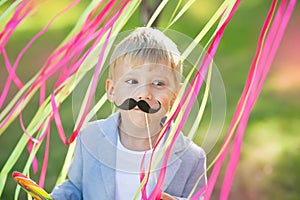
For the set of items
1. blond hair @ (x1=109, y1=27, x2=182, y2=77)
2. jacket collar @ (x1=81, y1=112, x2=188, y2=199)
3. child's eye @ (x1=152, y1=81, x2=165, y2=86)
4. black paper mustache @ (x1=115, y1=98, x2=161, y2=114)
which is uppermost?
blond hair @ (x1=109, y1=27, x2=182, y2=77)

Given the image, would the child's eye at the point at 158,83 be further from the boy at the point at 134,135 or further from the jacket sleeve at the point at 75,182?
the jacket sleeve at the point at 75,182

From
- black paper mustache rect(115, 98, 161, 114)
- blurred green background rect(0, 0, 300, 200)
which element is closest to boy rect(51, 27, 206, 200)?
black paper mustache rect(115, 98, 161, 114)

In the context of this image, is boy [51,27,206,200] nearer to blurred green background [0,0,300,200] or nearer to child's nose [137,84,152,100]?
child's nose [137,84,152,100]

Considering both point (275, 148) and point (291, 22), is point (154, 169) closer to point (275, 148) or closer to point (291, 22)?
point (275, 148)

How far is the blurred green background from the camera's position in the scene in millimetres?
1864

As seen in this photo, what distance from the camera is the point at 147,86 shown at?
2.40ft

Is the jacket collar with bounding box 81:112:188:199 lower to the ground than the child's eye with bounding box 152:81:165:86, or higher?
lower

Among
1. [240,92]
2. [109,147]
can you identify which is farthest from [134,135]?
[240,92]

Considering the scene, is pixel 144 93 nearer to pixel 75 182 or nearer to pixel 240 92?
pixel 75 182

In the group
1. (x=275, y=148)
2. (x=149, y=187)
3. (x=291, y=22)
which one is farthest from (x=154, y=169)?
(x=291, y=22)

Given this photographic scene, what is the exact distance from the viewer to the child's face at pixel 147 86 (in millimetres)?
729

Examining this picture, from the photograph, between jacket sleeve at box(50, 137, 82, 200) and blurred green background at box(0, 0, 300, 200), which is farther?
blurred green background at box(0, 0, 300, 200)

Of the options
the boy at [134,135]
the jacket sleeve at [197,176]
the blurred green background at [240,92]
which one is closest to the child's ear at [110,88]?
the boy at [134,135]

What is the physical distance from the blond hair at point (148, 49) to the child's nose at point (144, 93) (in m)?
0.03
